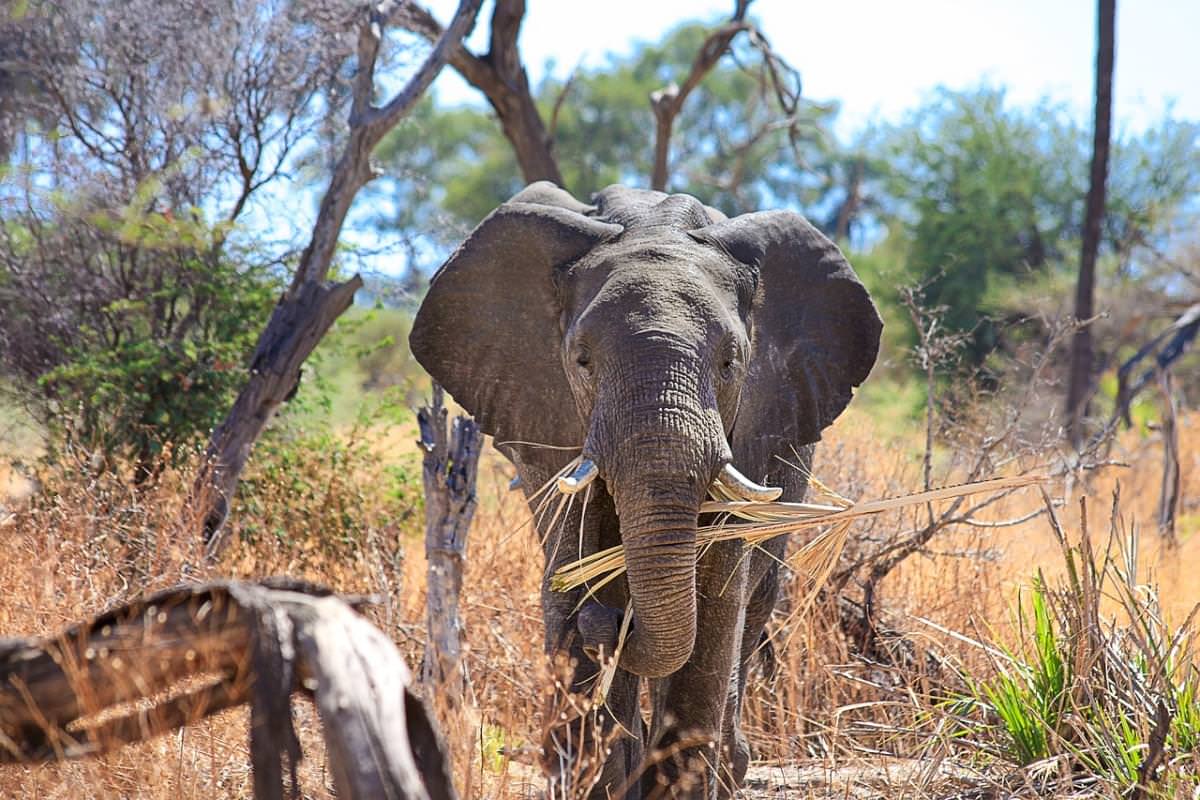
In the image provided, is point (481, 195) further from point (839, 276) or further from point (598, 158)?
point (839, 276)

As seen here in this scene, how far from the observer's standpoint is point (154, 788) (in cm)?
363

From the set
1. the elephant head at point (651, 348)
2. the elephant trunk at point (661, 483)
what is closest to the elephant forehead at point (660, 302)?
the elephant head at point (651, 348)

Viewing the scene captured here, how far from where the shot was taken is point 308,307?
7418mm

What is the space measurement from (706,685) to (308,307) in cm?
353

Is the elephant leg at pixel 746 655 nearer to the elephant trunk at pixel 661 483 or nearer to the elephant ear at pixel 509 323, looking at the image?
the elephant trunk at pixel 661 483

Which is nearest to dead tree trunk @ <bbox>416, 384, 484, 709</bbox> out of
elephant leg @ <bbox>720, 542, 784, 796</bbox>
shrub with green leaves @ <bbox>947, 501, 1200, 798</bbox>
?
elephant leg @ <bbox>720, 542, 784, 796</bbox>

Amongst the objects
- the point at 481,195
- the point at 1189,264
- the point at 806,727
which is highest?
the point at 481,195

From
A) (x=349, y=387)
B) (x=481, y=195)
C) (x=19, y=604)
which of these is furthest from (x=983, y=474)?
(x=481, y=195)

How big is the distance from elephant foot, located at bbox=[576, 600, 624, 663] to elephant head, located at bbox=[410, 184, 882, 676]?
0.09m

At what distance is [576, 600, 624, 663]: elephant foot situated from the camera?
4391mm

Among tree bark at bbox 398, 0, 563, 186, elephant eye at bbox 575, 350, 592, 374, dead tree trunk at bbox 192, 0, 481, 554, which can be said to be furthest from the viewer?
tree bark at bbox 398, 0, 563, 186

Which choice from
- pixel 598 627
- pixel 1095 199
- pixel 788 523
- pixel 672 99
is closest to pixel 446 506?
pixel 598 627

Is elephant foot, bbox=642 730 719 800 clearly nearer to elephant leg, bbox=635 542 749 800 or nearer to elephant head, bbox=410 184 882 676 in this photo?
elephant leg, bbox=635 542 749 800

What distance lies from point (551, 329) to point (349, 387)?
575 inches
